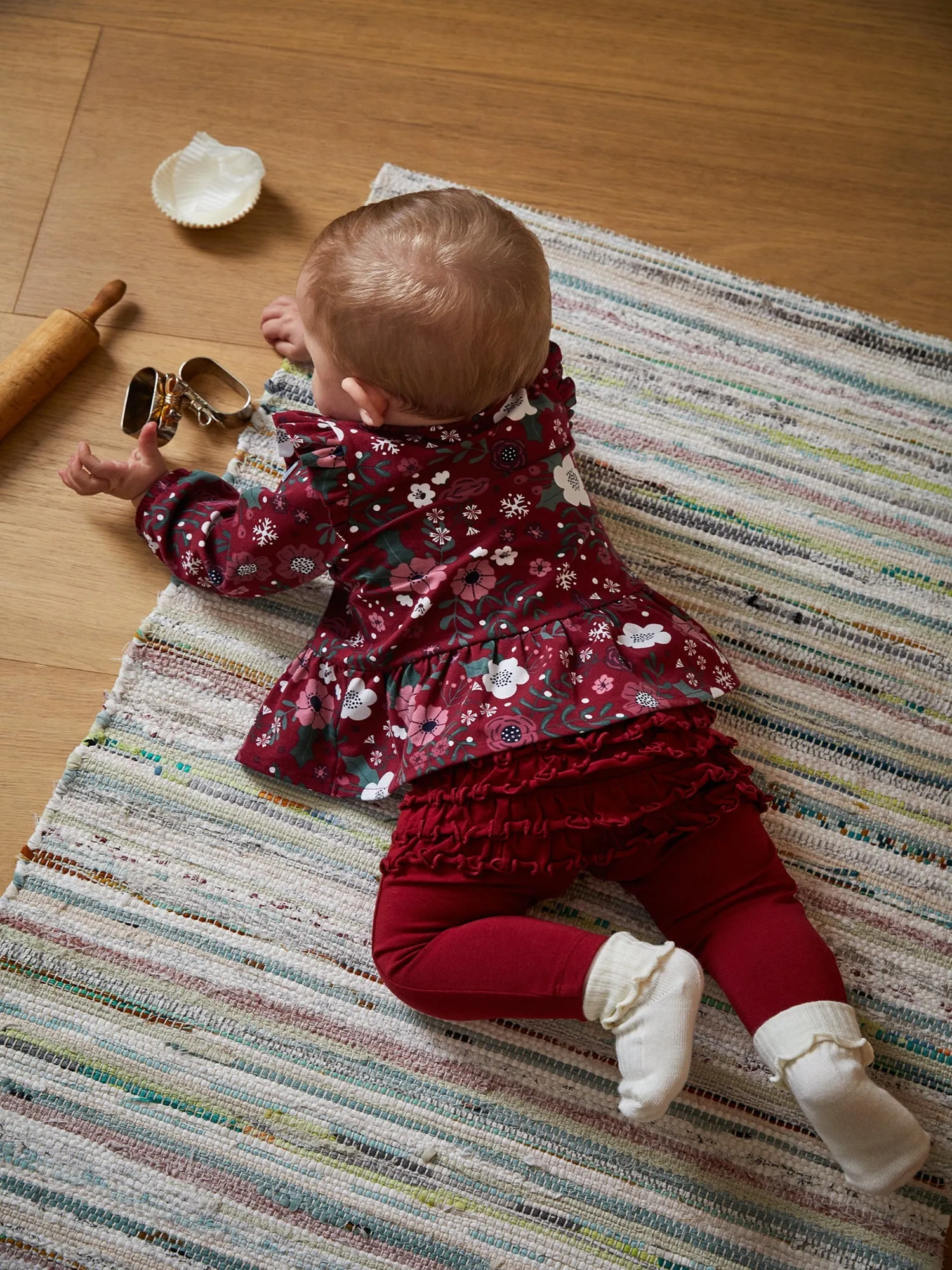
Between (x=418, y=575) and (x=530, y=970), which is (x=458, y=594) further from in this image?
(x=530, y=970)

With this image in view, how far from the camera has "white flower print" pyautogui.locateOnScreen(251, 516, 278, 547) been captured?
849 mm

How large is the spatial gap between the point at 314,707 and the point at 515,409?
31cm

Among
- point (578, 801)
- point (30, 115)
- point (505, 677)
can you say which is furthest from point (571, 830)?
point (30, 115)

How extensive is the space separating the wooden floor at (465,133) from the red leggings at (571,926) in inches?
22.8

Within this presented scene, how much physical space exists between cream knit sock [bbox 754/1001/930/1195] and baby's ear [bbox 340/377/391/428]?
22.0 inches

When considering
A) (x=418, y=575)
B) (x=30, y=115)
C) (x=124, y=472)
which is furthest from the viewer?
(x=30, y=115)

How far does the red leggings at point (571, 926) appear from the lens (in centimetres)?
77

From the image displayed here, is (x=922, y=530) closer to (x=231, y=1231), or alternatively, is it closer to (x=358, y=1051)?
(x=358, y=1051)

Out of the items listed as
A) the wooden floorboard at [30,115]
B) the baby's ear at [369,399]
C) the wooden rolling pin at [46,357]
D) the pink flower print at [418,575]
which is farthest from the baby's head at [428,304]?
the wooden floorboard at [30,115]

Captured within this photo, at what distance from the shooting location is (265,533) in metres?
0.85

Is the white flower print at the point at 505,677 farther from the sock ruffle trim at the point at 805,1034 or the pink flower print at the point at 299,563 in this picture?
the sock ruffle trim at the point at 805,1034

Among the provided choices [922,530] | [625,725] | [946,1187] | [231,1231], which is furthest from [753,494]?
[231,1231]

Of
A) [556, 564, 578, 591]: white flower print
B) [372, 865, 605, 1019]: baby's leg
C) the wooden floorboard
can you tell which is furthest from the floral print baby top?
the wooden floorboard

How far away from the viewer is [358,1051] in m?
0.86
